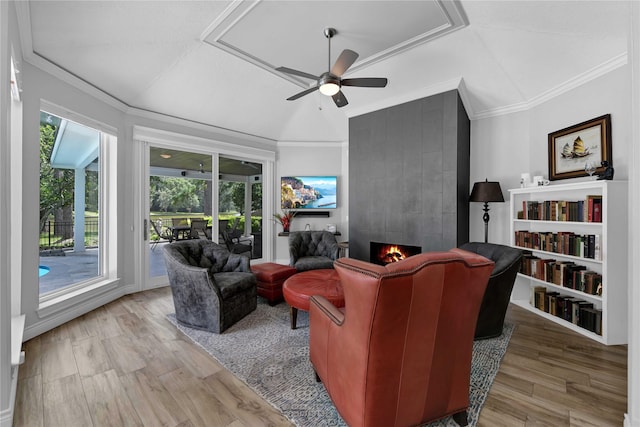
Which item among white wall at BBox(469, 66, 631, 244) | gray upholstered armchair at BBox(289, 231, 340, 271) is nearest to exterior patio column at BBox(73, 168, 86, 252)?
gray upholstered armchair at BBox(289, 231, 340, 271)

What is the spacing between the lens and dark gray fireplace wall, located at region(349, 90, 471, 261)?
3.92 meters

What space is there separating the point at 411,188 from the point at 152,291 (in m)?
4.24

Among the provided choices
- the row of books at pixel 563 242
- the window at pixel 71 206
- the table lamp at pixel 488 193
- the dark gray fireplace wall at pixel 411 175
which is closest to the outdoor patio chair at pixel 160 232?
the window at pixel 71 206

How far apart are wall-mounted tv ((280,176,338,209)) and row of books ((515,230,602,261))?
3.35 metres

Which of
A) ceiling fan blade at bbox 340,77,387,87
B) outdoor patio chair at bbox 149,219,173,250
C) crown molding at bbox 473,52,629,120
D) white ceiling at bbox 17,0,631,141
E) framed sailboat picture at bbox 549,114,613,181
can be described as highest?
white ceiling at bbox 17,0,631,141

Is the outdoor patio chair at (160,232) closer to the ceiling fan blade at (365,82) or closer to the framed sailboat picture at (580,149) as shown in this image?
the ceiling fan blade at (365,82)

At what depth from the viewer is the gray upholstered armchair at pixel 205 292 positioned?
9.29 ft

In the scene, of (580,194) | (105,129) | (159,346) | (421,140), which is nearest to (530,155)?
(580,194)

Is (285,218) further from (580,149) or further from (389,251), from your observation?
(580,149)

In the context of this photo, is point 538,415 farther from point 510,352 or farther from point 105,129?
point 105,129

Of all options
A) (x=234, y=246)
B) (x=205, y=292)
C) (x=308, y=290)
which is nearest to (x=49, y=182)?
(x=205, y=292)

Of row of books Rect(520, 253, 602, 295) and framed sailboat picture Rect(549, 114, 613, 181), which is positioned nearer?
row of books Rect(520, 253, 602, 295)

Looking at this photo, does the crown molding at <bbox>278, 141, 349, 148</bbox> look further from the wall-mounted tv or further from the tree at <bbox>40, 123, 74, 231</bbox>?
the tree at <bbox>40, 123, 74, 231</bbox>

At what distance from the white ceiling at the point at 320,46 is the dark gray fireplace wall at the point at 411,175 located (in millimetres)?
344
